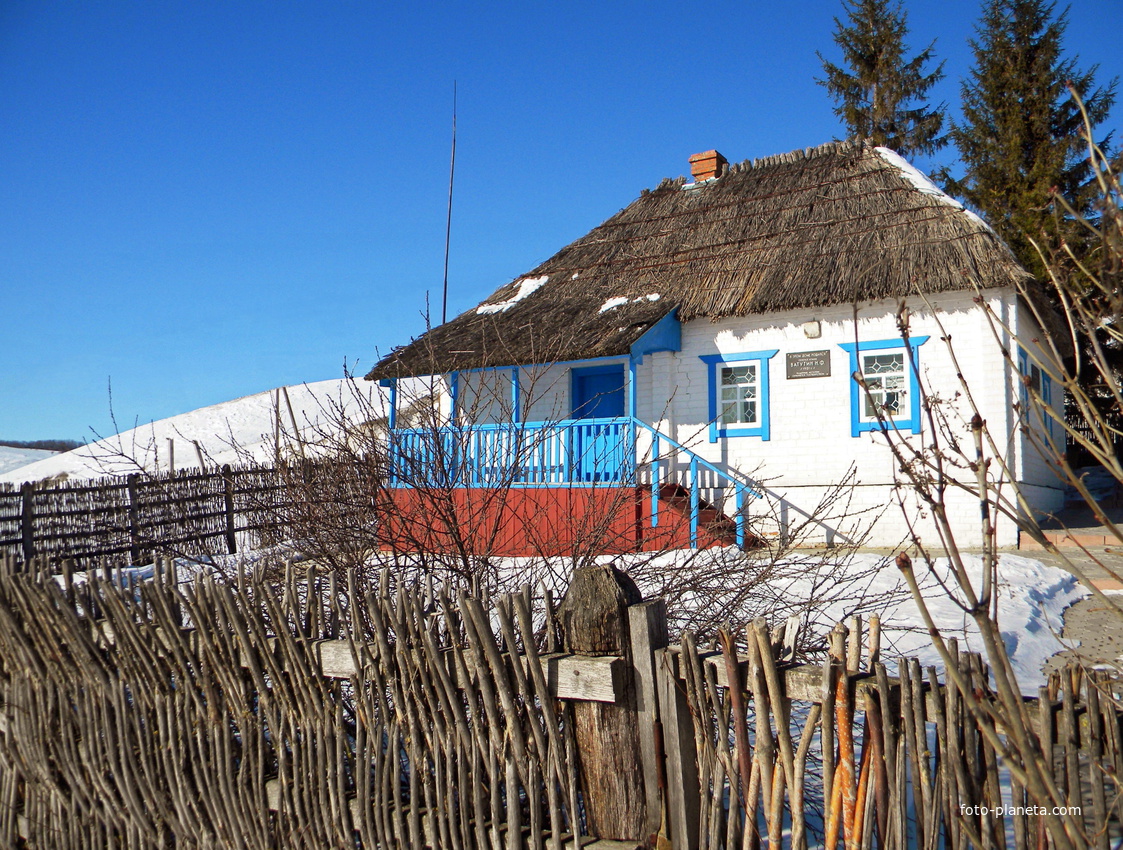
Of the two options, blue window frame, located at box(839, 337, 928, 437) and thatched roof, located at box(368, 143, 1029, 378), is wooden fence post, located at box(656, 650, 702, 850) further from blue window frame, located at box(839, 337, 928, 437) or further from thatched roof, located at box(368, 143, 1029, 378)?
blue window frame, located at box(839, 337, 928, 437)

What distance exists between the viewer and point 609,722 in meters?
2.22

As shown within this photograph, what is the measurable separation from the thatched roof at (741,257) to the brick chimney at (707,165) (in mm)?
245

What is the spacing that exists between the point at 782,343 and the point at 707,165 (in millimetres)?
4935

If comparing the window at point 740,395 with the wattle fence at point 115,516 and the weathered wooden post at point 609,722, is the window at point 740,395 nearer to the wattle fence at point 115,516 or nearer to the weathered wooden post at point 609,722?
the wattle fence at point 115,516

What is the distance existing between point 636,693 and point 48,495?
12.9 metres

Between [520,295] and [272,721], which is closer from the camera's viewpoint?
[272,721]

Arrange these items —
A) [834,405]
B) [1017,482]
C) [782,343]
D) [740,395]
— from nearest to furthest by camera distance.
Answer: [1017,482] → [834,405] → [782,343] → [740,395]

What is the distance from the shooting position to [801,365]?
1134cm

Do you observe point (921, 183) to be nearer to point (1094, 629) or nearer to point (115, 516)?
point (1094, 629)

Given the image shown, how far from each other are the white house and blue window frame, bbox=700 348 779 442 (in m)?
0.02

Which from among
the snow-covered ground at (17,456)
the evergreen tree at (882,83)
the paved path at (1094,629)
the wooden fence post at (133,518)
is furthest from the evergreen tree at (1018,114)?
the snow-covered ground at (17,456)

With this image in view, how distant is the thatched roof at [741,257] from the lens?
10445 mm

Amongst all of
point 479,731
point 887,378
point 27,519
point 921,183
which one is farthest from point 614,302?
point 479,731

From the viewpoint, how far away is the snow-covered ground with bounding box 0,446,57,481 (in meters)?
47.6
